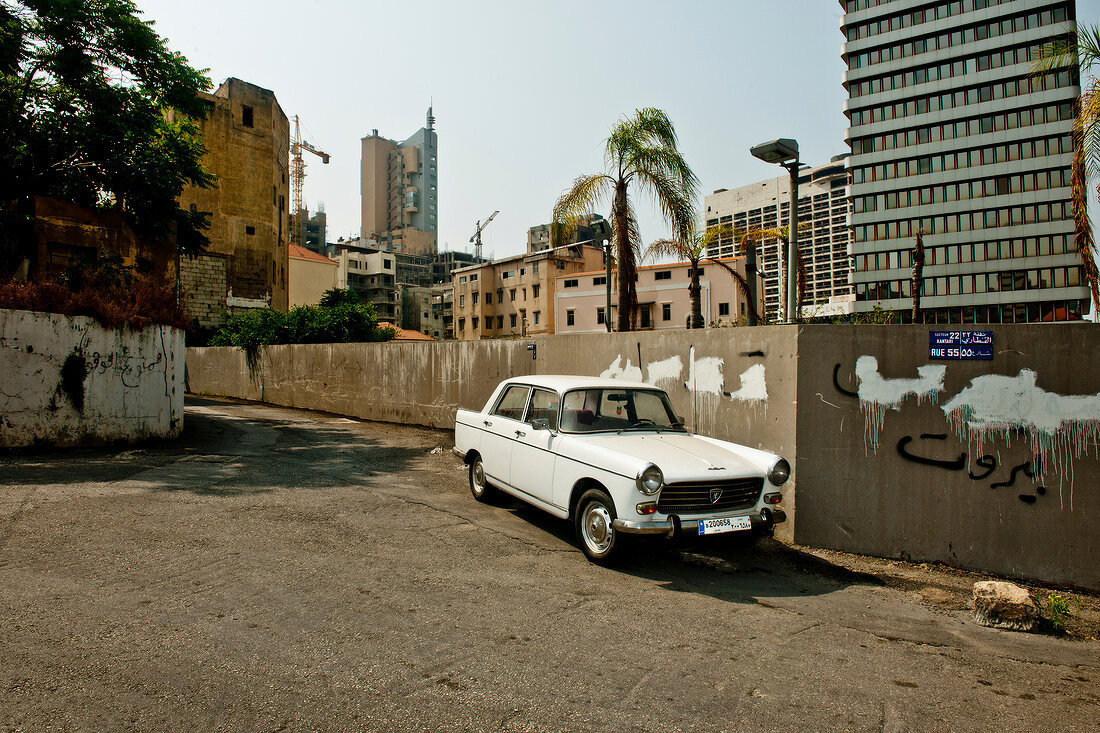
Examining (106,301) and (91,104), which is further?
(91,104)

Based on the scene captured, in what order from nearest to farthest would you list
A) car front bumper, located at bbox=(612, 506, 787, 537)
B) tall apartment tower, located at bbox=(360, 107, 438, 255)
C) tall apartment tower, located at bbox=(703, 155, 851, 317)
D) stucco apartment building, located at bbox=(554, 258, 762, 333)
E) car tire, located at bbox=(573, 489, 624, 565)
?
car front bumper, located at bbox=(612, 506, 787, 537) → car tire, located at bbox=(573, 489, 624, 565) → stucco apartment building, located at bbox=(554, 258, 762, 333) → tall apartment tower, located at bbox=(703, 155, 851, 317) → tall apartment tower, located at bbox=(360, 107, 438, 255)

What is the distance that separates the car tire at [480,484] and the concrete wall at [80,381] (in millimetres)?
7580

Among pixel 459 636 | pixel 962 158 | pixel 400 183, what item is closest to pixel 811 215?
pixel 962 158

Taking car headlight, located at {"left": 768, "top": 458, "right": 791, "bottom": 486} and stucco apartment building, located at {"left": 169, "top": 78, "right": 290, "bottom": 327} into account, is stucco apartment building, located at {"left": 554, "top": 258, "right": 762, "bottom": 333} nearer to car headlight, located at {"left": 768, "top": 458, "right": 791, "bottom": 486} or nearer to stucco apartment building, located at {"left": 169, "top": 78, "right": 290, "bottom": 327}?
stucco apartment building, located at {"left": 169, "top": 78, "right": 290, "bottom": 327}

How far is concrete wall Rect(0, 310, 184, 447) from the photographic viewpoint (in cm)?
1016

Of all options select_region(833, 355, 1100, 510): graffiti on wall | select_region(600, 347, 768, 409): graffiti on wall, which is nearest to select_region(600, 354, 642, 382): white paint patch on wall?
select_region(600, 347, 768, 409): graffiti on wall

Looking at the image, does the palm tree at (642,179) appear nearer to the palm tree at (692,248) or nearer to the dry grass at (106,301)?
the palm tree at (692,248)

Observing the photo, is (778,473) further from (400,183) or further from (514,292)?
(400,183)

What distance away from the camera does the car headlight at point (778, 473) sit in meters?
5.48

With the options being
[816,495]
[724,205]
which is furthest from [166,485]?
[724,205]

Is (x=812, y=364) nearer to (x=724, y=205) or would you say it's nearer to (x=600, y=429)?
(x=600, y=429)

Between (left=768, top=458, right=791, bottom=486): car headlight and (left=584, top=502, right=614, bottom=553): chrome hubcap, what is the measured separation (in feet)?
4.74

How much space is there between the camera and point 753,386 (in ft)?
23.2

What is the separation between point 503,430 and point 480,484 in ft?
3.52
